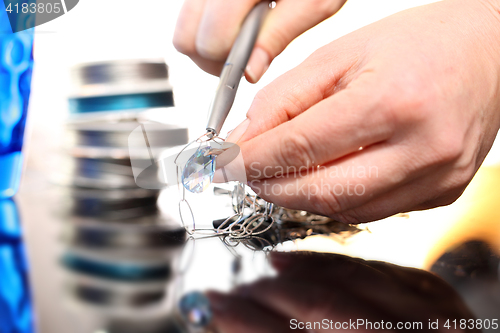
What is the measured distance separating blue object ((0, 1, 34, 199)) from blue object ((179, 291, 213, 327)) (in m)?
0.47

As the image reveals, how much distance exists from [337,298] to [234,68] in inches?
14.5

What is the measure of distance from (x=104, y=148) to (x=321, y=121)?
36 centimetres

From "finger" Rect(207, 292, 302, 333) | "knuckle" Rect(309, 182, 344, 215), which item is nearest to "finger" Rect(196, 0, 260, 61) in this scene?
"knuckle" Rect(309, 182, 344, 215)

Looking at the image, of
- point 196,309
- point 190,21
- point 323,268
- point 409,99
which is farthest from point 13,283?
point 190,21

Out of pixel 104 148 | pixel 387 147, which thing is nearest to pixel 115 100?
pixel 104 148

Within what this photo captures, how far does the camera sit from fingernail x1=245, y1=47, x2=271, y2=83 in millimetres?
633

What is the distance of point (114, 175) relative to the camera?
63 cm

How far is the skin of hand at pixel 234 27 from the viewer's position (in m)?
0.63

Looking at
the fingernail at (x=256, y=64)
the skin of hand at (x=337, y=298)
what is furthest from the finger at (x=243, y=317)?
the fingernail at (x=256, y=64)

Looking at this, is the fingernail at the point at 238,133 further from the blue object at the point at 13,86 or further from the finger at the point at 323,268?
the blue object at the point at 13,86

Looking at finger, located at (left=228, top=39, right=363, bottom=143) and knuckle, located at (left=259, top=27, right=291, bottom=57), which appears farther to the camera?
knuckle, located at (left=259, top=27, right=291, bottom=57)

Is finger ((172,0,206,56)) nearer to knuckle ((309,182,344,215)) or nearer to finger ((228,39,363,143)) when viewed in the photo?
finger ((228,39,363,143))

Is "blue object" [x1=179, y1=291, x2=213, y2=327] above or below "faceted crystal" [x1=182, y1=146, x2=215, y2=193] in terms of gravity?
below

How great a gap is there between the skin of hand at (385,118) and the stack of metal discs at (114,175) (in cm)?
16
